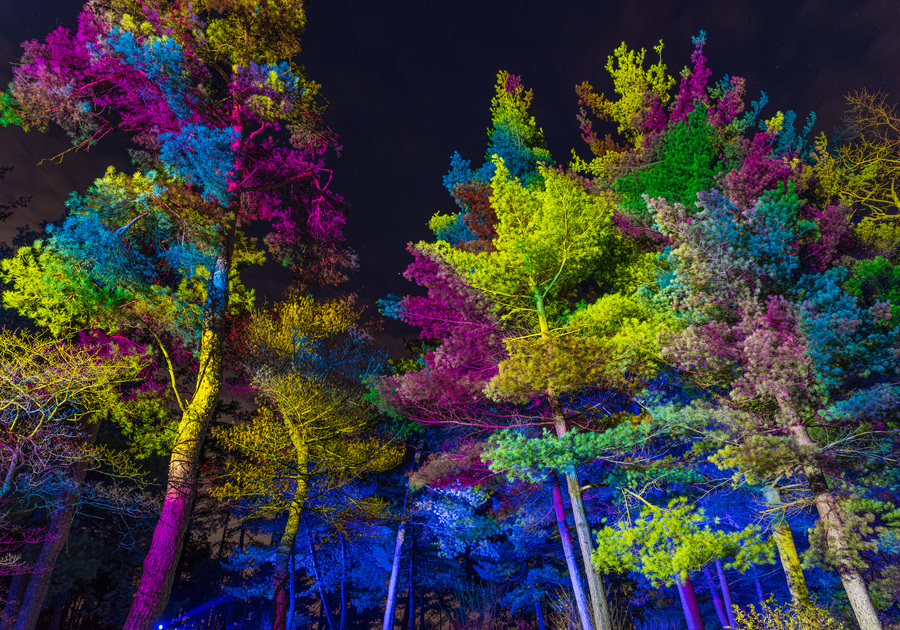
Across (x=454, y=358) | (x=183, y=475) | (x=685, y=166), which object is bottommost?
(x=183, y=475)

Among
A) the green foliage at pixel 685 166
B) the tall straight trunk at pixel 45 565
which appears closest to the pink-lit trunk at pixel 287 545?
the tall straight trunk at pixel 45 565

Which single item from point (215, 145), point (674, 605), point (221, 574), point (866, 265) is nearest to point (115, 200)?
point (215, 145)

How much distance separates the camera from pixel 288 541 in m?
9.77

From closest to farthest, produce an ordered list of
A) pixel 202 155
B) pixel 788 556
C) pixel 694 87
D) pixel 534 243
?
pixel 202 155
pixel 788 556
pixel 534 243
pixel 694 87

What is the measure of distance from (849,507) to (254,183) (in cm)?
1209

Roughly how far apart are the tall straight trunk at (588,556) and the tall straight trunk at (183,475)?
6.33 meters

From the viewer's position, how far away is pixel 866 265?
773 cm

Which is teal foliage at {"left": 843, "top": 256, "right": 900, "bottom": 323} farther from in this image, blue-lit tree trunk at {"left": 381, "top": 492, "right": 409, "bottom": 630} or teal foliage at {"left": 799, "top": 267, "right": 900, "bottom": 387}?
blue-lit tree trunk at {"left": 381, "top": 492, "right": 409, "bottom": 630}

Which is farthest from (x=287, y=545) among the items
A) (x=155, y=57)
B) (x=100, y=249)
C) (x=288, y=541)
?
(x=155, y=57)

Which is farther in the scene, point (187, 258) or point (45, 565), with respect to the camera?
point (45, 565)

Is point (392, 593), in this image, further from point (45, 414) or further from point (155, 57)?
point (155, 57)

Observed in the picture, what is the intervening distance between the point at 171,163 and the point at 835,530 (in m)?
11.9

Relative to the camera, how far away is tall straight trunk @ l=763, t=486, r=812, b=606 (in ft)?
23.9

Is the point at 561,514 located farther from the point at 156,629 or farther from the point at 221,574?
the point at 221,574
